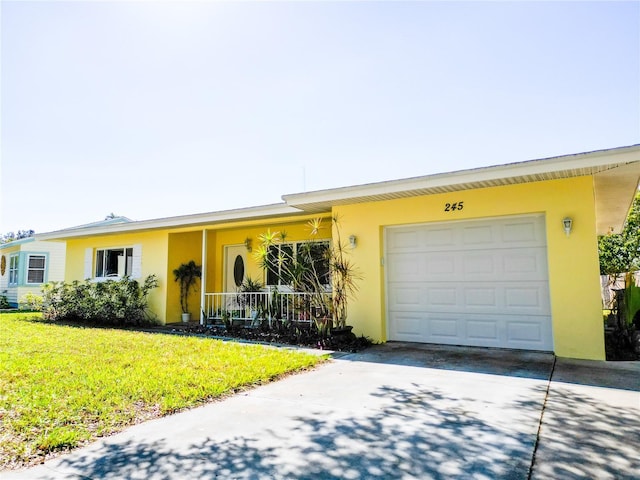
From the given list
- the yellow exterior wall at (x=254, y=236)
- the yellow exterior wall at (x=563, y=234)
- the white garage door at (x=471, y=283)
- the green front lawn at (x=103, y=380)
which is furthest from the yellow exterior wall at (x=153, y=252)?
the yellow exterior wall at (x=563, y=234)

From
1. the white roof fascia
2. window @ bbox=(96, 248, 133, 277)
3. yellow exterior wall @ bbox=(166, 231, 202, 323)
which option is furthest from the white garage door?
window @ bbox=(96, 248, 133, 277)

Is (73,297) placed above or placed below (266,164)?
below

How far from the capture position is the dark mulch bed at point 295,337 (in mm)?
7383

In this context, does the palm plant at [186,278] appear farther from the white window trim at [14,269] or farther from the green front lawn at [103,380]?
the white window trim at [14,269]

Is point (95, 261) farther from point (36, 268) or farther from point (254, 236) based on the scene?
point (36, 268)

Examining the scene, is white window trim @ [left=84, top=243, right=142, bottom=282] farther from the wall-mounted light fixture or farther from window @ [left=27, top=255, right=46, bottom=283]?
the wall-mounted light fixture

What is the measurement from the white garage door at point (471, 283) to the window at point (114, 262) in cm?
934

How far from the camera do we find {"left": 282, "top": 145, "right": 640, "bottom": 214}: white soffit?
564 cm

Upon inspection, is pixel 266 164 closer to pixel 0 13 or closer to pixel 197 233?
pixel 197 233

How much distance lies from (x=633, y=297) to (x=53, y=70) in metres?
12.0

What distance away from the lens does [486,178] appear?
648cm

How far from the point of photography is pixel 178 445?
3062 mm

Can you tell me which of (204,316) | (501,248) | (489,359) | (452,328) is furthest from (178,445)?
(204,316)

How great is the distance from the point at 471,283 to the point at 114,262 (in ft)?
39.1
